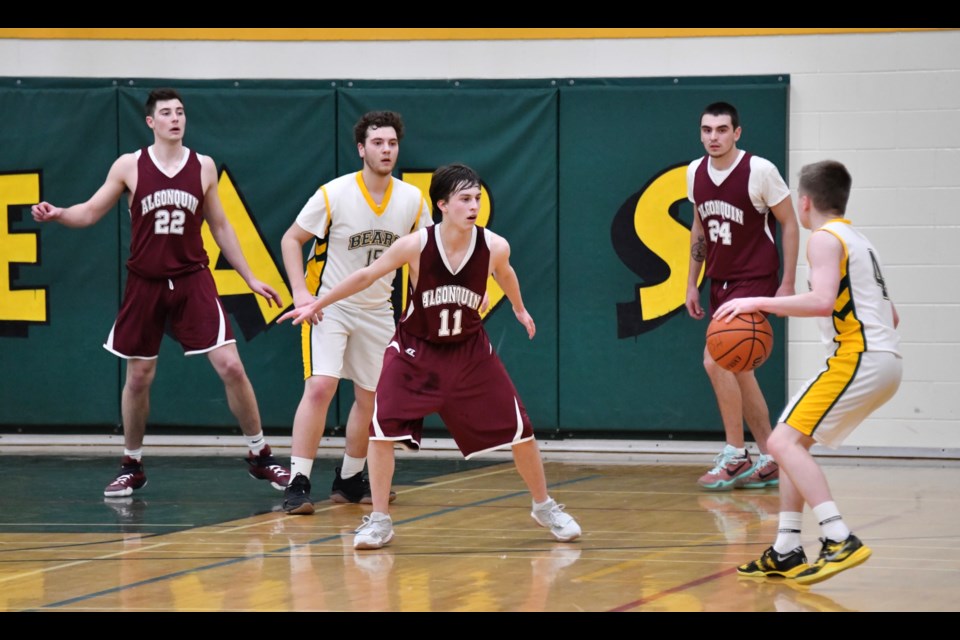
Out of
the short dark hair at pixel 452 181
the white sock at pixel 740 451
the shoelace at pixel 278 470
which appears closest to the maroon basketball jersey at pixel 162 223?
the shoelace at pixel 278 470

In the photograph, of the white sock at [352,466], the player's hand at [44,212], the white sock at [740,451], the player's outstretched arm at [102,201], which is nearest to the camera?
the player's hand at [44,212]

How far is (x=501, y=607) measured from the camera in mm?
4531

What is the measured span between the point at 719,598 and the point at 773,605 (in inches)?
7.8

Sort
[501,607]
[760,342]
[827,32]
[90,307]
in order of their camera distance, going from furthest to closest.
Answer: [90,307], [827,32], [760,342], [501,607]

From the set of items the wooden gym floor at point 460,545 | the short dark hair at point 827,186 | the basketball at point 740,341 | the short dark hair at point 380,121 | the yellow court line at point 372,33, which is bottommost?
the wooden gym floor at point 460,545

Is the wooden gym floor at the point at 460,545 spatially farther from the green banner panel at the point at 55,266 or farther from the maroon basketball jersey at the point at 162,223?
the maroon basketball jersey at the point at 162,223

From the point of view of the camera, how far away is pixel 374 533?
18.9 ft

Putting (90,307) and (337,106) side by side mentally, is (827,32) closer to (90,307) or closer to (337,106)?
(337,106)

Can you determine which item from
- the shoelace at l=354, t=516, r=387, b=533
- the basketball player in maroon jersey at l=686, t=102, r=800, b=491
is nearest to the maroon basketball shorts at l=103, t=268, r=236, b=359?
the shoelace at l=354, t=516, r=387, b=533

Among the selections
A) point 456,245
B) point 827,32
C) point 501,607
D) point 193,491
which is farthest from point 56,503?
point 827,32

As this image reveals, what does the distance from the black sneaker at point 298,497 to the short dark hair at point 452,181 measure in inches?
73.1

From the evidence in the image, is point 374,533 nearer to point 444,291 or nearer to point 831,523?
point 444,291

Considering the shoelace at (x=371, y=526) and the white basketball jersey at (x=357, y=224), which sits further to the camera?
the white basketball jersey at (x=357, y=224)

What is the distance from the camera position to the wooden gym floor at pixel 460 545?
4711 mm
